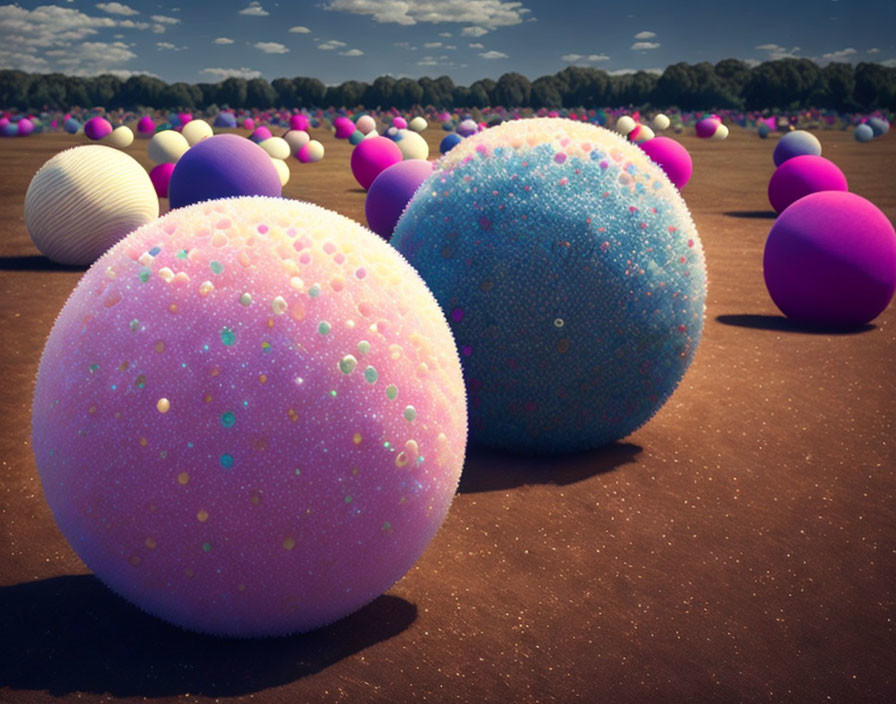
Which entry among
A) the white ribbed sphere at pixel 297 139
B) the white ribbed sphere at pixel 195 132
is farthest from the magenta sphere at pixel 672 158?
the white ribbed sphere at pixel 195 132

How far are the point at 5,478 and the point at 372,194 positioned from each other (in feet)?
26.9

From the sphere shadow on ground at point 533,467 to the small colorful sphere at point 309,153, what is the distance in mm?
24164

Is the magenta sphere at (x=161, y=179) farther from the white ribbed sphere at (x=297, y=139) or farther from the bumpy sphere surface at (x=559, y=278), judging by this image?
the bumpy sphere surface at (x=559, y=278)

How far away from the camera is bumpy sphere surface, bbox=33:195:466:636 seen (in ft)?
10.9

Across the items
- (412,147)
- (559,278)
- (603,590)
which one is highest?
(412,147)

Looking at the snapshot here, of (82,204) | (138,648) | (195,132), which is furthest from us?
(195,132)

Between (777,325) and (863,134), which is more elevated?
(863,134)

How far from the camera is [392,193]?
12.7m

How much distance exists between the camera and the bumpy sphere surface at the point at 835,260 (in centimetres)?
897

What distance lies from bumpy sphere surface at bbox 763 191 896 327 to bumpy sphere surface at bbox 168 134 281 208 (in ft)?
23.2

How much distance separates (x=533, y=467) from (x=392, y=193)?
7650 millimetres

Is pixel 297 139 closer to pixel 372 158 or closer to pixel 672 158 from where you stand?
pixel 372 158

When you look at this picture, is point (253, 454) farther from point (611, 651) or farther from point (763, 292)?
point (763, 292)

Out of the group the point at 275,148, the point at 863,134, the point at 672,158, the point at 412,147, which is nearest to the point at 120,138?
the point at 275,148
